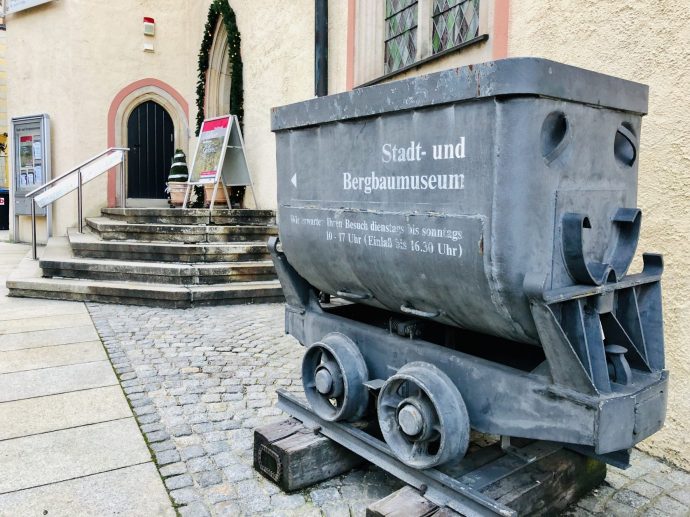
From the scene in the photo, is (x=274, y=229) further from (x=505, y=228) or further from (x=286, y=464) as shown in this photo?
(x=505, y=228)

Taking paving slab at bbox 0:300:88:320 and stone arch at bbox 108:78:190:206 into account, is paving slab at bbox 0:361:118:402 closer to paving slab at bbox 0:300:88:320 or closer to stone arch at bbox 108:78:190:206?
paving slab at bbox 0:300:88:320

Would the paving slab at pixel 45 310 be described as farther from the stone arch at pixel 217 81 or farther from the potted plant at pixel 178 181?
the stone arch at pixel 217 81

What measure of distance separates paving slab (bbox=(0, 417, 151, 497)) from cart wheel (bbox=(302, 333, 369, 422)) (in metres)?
0.96

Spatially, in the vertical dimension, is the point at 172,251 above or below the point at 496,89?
below

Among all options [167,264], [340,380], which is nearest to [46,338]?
[167,264]

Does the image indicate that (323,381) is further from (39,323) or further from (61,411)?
(39,323)

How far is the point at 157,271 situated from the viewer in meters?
6.91

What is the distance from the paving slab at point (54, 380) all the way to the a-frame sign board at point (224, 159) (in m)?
4.91

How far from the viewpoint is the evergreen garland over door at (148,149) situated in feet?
38.3

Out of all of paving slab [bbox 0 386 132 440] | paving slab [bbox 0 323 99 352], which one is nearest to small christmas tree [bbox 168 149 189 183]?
paving slab [bbox 0 323 99 352]

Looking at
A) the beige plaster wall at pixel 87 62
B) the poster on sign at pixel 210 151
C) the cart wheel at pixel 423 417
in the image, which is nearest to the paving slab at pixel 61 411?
the cart wheel at pixel 423 417

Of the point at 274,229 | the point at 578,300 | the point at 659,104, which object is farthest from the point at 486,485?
the point at 274,229

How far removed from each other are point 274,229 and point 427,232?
5955 millimetres

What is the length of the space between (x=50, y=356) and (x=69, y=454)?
1.91m
